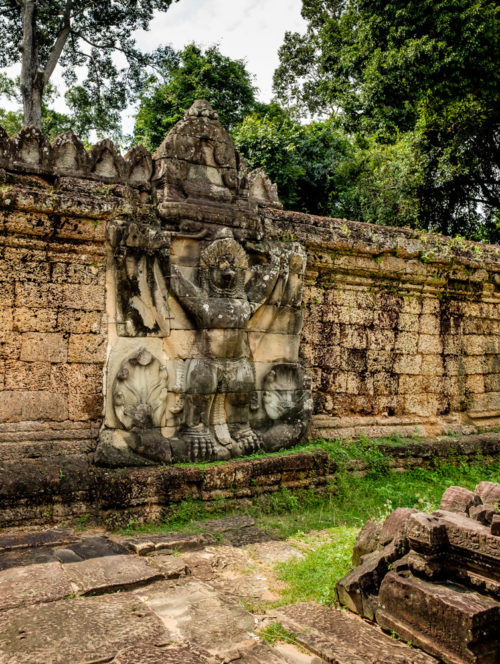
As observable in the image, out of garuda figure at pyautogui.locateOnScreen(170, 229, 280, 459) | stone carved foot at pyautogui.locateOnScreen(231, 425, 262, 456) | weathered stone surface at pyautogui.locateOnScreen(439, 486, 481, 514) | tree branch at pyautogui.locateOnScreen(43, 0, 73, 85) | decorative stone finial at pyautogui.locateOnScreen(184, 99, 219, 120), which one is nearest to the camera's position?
weathered stone surface at pyautogui.locateOnScreen(439, 486, 481, 514)

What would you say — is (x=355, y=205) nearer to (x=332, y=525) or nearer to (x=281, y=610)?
(x=332, y=525)

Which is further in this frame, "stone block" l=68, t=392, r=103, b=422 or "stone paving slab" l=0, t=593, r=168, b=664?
"stone block" l=68, t=392, r=103, b=422

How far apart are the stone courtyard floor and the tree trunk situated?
45.8ft

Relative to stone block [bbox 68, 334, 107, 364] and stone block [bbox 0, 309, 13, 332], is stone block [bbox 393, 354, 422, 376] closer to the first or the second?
stone block [bbox 68, 334, 107, 364]

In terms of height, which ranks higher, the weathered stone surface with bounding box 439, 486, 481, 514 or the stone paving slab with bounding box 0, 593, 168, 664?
the weathered stone surface with bounding box 439, 486, 481, 514

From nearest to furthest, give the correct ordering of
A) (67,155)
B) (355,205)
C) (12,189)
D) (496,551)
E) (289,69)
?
(496,551) → (12,189) → (67,155) → (355,205) → (289,69)

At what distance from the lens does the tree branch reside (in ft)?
54.0

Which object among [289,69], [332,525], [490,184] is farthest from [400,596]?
[289,69]

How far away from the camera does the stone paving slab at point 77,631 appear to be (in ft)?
8.25

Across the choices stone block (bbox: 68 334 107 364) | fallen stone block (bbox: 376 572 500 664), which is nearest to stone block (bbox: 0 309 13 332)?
stone block (bbox: 68 334 107 364)

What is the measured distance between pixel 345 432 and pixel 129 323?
2980 mm

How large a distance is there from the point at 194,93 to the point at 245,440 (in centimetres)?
1326

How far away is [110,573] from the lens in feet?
11.3

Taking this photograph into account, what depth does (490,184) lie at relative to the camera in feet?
54.2
